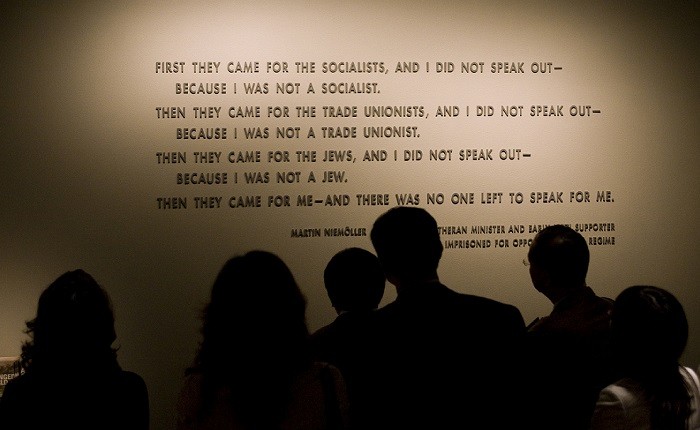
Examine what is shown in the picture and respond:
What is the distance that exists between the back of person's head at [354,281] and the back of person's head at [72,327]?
0.77 m

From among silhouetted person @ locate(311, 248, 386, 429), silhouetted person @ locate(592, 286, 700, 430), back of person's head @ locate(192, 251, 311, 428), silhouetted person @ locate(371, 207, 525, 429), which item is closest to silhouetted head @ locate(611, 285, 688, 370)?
silhouetted person @ locate(592, 286, 700, 430)

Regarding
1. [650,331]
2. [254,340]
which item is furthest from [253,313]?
[650,331]

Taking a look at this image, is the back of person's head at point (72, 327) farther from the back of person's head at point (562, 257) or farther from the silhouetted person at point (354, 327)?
the back of person's head at point (562, 257)

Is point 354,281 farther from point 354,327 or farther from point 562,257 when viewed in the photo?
point 562,257

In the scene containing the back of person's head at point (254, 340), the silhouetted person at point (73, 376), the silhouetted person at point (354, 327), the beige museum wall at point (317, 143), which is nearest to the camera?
the back of person's head at point (254, 340)

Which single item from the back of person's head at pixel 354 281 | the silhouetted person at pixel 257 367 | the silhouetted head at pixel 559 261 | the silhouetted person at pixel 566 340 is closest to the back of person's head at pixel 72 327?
the silhouetted person at pixel 257 367

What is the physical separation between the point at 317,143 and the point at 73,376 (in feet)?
8.00

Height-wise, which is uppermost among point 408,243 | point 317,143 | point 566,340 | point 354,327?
point 317,143

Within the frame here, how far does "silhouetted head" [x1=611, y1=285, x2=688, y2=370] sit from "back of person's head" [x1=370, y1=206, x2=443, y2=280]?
0.53m

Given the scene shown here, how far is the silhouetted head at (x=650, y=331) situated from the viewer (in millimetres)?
1871

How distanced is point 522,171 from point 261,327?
2.88 meters

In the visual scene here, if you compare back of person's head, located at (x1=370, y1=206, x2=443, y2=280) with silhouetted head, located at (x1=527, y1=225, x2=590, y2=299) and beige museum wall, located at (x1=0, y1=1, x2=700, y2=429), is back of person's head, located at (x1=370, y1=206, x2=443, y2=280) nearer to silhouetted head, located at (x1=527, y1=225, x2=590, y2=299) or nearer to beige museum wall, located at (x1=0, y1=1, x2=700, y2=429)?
silhouetted head, located at (x1=527, y1=225, x2=590, y2=299)

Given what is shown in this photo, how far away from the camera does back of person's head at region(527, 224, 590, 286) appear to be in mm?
2689

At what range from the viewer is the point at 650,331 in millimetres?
1882
